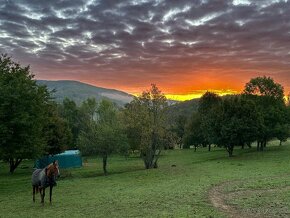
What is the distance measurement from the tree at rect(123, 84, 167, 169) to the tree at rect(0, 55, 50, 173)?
2119 cm

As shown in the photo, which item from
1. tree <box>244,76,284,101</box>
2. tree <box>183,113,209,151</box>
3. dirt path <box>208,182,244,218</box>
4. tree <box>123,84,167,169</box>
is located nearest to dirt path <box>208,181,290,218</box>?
dirt path <box>208,182,244,218</box>

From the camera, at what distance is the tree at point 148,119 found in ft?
208

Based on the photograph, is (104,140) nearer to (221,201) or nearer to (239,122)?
(239,122)

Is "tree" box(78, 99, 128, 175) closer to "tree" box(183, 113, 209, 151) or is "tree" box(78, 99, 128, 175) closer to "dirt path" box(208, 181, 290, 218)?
"dirt path" box(208, 181, 290, 218)

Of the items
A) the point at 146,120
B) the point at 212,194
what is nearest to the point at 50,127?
the point at 146,120

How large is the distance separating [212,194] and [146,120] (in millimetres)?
33375

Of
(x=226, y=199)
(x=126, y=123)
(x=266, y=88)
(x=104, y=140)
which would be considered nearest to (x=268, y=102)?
(x=266, y=88)

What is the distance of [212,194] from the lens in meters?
30.8

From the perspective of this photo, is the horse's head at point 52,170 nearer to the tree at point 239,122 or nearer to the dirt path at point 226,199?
the dirt path at point 226,199

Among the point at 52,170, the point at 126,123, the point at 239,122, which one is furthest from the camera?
the point at 239,122

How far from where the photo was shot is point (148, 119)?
207 ft

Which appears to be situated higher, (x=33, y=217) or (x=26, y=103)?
(x=26, y=103)

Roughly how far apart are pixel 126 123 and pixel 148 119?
478 centimetres

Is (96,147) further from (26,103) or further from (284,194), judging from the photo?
(284,194)
